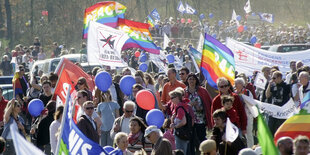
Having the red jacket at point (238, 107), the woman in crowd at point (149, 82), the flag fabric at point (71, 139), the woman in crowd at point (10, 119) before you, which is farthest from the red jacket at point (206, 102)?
the flag fabric at point (71, 139)

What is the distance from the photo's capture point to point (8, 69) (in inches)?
1093

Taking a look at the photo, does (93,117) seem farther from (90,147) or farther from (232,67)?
(90,147)

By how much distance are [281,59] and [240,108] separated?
5944 millimetres

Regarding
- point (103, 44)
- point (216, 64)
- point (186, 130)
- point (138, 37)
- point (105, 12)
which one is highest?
point (105, 12)

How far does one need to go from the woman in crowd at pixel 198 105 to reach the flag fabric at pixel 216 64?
78 cm

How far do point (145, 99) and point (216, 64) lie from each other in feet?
5.10

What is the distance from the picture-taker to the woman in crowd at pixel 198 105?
1104 centimetres

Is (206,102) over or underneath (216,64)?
underneath

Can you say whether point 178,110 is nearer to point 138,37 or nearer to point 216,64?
point 216,64

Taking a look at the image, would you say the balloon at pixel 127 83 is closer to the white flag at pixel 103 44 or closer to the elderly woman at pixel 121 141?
the white flag at pixel 103 44

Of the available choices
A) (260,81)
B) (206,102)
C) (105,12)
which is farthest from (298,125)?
(105,12)

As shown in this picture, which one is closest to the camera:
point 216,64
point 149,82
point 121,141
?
point 121,141

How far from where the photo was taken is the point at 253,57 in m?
15.6

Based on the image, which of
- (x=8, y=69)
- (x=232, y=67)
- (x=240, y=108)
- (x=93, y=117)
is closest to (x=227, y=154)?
(x=240, y=108)
